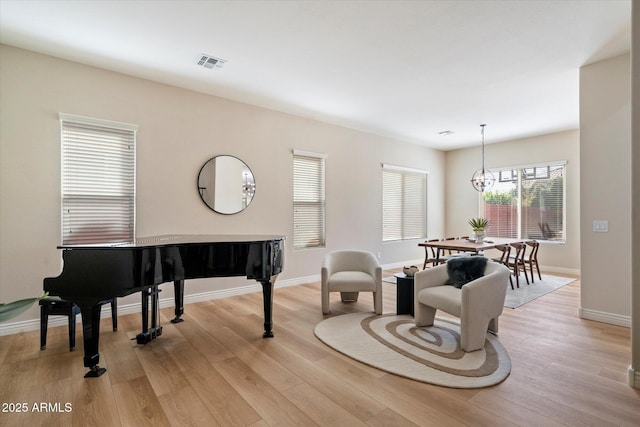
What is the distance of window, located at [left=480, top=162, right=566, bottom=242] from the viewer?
688 cm

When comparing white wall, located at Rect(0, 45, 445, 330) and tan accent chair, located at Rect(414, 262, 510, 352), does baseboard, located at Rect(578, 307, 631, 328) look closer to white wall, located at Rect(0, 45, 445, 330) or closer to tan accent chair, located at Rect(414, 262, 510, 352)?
tan accent chair, located at Rect(414, 262, 510, 352)

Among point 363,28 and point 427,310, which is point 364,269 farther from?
point 363,28

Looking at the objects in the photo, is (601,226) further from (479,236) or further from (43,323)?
(43,323)

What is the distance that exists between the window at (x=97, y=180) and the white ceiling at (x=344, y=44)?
78cm

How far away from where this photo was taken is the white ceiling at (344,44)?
2.80 m

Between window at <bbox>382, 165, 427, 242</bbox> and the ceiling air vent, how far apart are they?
4.27m

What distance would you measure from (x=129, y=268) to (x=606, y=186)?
4.89 m

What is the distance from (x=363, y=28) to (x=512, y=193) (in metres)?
6.22

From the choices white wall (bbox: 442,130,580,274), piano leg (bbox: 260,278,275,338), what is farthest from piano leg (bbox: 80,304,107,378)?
white wall (bbox: 442,130,580,274)

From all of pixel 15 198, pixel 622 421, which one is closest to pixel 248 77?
pixel 15 198

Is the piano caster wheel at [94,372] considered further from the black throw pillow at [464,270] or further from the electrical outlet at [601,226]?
the electrical outlet at [601,226]

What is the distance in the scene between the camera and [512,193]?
297 inches

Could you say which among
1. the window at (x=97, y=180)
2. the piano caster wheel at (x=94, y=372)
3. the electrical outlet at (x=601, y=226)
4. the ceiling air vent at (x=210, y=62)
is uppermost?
the ceiling air vent at (x=210, y=62)

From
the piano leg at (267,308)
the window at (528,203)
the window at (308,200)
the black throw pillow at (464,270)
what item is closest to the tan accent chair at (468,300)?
Result: the black throw pillow at (464,270)
